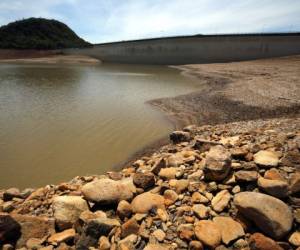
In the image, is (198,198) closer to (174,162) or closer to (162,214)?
(162,214)

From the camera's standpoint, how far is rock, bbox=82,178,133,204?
3.83 metres

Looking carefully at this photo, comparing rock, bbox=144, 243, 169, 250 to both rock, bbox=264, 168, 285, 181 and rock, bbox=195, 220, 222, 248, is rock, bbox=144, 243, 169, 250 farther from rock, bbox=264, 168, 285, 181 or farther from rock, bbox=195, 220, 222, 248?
rock, bbox=264, 168, 285, 181

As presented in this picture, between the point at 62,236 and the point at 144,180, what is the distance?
148 centimetres

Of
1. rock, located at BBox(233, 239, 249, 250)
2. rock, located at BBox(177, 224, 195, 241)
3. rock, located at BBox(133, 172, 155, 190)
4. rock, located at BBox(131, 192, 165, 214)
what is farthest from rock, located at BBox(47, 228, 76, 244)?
rock, located at BBox(233, 239, 249, 250)

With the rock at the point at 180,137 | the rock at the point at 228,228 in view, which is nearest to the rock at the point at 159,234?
the rock at the point at 228,228

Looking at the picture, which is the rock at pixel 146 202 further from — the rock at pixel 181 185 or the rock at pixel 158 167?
the rock at pixel 158 167

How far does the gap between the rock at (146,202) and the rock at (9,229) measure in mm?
1560

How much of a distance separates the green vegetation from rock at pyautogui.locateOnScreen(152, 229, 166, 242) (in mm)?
79173

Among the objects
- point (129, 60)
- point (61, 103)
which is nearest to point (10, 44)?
point (129, 60)

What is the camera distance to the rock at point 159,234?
312cm

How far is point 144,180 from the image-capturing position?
13.9ft

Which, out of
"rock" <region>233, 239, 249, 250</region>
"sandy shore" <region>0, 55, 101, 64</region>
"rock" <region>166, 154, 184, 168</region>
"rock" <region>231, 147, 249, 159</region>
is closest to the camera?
"rock" <region>233, 239, 249, 250</region>

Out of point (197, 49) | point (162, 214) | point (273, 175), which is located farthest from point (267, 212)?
point (197, 49)

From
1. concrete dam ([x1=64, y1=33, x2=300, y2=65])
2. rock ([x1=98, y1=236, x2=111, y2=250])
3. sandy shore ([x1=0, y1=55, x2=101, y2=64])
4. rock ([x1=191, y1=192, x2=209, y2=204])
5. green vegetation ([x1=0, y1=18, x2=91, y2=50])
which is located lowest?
rock ([x1=98, y1=236, x2=111, y2=250])
